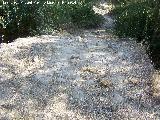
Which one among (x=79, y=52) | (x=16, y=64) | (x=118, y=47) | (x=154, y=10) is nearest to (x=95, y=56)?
(x=79, y=52)

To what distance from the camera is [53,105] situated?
5.39 meters

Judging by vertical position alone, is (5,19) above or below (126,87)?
above

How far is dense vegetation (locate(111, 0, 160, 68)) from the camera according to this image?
27.5 ft

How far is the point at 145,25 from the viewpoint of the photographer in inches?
350

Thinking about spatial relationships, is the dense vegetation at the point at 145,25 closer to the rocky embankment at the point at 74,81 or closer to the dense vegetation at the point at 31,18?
the rocky embankment at the point at 74,81

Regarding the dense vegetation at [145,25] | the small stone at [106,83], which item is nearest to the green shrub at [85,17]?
the dense vegetation at [145,25]

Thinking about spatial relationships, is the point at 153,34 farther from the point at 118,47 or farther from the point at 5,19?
the point at 5,19

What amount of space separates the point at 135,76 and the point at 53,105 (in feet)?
5.30

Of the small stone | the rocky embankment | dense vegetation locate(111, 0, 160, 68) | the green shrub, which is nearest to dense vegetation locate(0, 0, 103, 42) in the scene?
the green shrub

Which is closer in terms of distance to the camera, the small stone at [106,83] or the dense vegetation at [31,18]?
the small stone at [106,83]

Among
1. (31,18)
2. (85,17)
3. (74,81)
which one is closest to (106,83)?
(74,81)

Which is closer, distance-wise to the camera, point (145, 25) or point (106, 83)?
point (106, 83)

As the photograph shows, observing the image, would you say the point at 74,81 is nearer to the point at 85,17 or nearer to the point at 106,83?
the point at 106,83

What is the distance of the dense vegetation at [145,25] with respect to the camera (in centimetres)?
837
